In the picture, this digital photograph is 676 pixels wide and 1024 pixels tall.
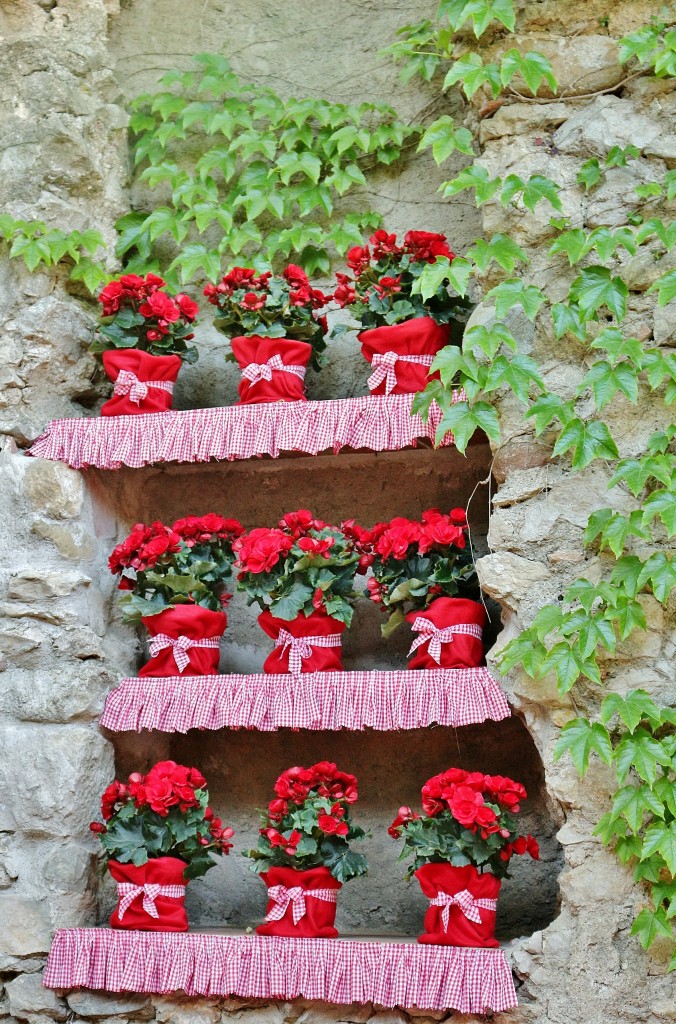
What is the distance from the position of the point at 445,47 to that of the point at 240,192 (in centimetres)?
64

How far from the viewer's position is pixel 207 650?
8.38 ft

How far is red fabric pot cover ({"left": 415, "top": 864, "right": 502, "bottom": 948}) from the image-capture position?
2164mm

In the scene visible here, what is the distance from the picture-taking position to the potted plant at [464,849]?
217 cm

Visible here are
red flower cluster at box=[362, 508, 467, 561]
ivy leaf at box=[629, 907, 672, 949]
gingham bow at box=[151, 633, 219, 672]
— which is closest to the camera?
ivy leaf at box=[629, 907, 672, 949]

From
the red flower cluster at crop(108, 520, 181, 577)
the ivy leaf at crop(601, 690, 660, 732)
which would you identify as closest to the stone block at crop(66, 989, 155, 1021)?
the red flower cluster at crop(108, 520, 181, 577)

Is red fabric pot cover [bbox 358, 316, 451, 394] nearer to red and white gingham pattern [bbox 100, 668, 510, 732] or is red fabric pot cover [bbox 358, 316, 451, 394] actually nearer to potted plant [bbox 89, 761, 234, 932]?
red and white gingham pattern [bbox 100, 668, 510, 732]

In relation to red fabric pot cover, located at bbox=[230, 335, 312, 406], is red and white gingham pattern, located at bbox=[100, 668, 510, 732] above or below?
below

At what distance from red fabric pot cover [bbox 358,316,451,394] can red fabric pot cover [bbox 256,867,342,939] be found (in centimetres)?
104

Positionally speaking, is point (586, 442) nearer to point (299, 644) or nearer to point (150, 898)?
point (299, 644)

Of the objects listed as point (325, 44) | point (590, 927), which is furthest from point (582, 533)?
point (325, 44)

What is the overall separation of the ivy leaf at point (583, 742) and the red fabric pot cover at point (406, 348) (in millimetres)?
812

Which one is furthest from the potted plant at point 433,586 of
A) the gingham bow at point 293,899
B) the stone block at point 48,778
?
the stone block at point 48,778

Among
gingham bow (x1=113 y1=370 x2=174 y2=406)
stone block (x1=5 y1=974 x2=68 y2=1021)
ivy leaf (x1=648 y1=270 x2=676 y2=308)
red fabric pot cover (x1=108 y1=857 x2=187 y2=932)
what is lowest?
stone block (x1=5 y1=974 x2=68 y2=1021)

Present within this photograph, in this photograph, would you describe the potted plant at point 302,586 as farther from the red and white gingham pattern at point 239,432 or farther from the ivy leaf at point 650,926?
the ivy leaf at point 650,926
